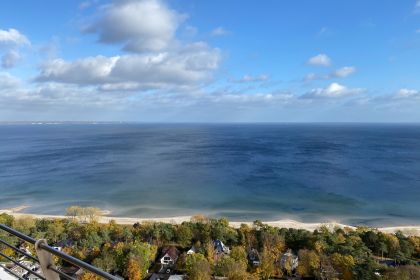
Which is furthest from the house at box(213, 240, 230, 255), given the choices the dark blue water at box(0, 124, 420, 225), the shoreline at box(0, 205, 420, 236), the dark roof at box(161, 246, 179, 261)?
the dark blue water at box(0, 124, 420, 225)

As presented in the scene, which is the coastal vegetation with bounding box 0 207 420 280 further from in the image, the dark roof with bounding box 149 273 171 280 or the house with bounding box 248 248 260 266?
the dark roof with bounding box 149 273 171 280

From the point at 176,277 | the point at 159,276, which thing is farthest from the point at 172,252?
the point at 176,277

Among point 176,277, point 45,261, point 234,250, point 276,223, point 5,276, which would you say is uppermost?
point 45,261

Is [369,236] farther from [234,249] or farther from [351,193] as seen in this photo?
[351,193]

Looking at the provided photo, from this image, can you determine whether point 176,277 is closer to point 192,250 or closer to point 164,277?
point 164,277

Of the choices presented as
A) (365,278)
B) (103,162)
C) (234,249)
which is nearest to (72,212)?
(234,249)

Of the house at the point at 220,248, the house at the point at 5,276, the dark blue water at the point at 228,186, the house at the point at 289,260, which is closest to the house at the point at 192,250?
the house at the point at 220,248
